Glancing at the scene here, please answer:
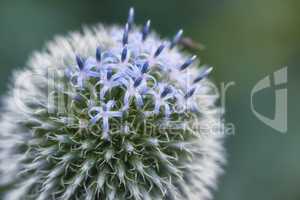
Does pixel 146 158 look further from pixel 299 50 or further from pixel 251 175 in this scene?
pixel 299 50

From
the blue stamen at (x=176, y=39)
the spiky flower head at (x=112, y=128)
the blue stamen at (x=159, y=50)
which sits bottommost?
the spiky flower head at (x=112, y=128)

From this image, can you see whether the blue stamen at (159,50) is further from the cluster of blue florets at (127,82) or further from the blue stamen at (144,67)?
the blue stamen at (144,67)

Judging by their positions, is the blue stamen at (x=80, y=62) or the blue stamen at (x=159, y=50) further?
the blue stamen at (x=159, y=50)

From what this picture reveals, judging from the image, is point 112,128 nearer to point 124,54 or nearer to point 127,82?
point 127,82

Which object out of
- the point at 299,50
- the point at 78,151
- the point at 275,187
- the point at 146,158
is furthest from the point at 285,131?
the point at 78,151

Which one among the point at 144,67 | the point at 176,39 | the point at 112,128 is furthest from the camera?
the point at 176,39

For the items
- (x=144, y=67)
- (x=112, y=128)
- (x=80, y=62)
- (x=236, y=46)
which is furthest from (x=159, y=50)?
(x=236, y=46)

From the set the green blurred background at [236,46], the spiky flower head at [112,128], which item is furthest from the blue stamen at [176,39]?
the green blurred background at [236,46]
